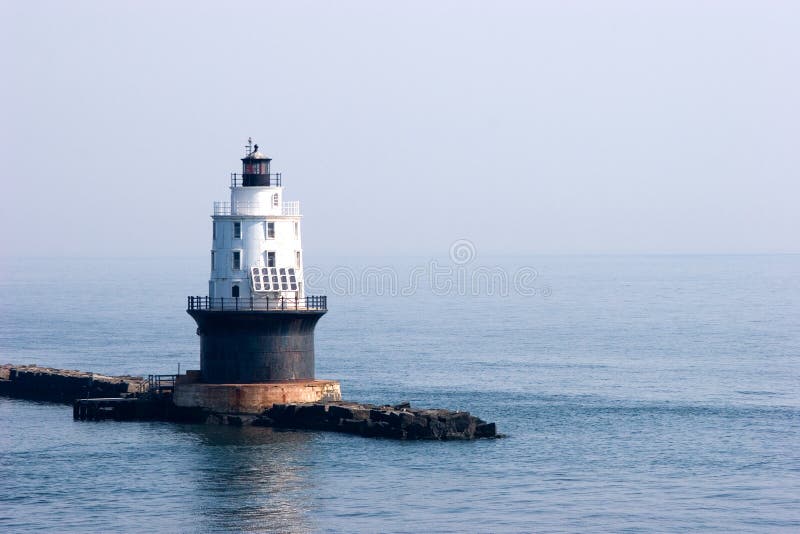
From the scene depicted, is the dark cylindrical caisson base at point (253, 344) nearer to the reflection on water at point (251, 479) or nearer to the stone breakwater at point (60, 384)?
the reflection on water at point (251, 479)

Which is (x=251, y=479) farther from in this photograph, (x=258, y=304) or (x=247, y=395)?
(x=258, y=304)

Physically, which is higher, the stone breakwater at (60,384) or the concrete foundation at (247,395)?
the stone breakwater at (60,384)

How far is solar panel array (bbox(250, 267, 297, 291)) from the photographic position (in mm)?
58875

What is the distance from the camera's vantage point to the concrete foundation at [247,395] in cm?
5831

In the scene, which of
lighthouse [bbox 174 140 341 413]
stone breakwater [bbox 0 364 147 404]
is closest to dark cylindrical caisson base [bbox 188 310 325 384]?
lighthouse [bbox 174 140 341 413]

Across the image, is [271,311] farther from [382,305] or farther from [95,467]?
[382,305]

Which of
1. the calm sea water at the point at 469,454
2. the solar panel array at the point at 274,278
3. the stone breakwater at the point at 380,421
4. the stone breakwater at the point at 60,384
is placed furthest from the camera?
the stone breakwater at the point at 60,384

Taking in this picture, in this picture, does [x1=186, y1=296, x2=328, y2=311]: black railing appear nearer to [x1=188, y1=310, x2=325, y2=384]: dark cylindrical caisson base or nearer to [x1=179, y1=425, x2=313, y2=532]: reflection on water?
[x1=188, y1=310, x2=325, y2=384]: dark cylindrical caisson base

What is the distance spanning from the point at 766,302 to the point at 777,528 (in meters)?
122

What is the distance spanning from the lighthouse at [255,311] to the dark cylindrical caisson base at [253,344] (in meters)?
0.04

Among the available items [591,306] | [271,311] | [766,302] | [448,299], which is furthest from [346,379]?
[448,299]

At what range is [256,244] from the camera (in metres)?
59.3

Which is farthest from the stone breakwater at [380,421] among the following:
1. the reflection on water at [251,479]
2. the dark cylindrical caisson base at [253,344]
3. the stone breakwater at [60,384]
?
the stone breakwater at [60,384]

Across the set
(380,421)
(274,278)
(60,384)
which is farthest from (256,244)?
(60,384)
